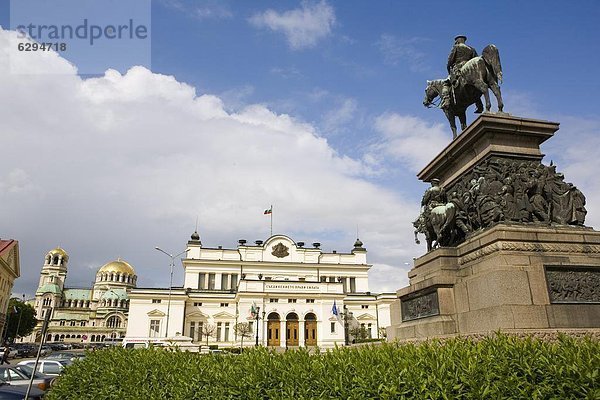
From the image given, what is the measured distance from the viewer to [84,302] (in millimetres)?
138875

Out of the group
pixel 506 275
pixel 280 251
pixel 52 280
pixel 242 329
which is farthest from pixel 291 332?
pixel 52 280

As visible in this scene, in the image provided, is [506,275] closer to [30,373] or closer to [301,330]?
[30,373]

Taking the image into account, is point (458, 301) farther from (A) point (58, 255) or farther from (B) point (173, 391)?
(A) point (58, 255)

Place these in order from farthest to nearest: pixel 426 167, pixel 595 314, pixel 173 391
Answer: pixel 426 167 → pixel 595 314 → pixel 173 391

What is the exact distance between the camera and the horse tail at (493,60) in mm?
11655

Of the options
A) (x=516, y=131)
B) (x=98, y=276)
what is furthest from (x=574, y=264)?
(x=98, y=276)

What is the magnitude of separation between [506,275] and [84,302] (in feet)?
501

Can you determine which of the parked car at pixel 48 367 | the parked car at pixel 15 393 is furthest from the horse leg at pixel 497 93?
the parked car at pixel 48 367

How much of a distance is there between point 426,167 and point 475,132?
2.41m

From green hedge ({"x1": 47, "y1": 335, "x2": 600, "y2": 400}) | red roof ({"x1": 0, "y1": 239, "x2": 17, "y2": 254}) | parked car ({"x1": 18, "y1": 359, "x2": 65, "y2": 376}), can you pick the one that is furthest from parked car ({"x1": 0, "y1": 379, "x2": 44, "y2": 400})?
red roof ({"x1": 0, "y1": 239, "x2": 17, "y2": 254})

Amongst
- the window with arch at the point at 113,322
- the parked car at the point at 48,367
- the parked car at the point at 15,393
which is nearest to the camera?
the parked car at the point at 15,393

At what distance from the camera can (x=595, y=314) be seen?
841 cm

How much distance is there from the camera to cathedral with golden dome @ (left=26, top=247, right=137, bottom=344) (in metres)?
118

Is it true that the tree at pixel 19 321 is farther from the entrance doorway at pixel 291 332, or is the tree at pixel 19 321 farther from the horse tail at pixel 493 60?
the horse tail at pixel 493 60
